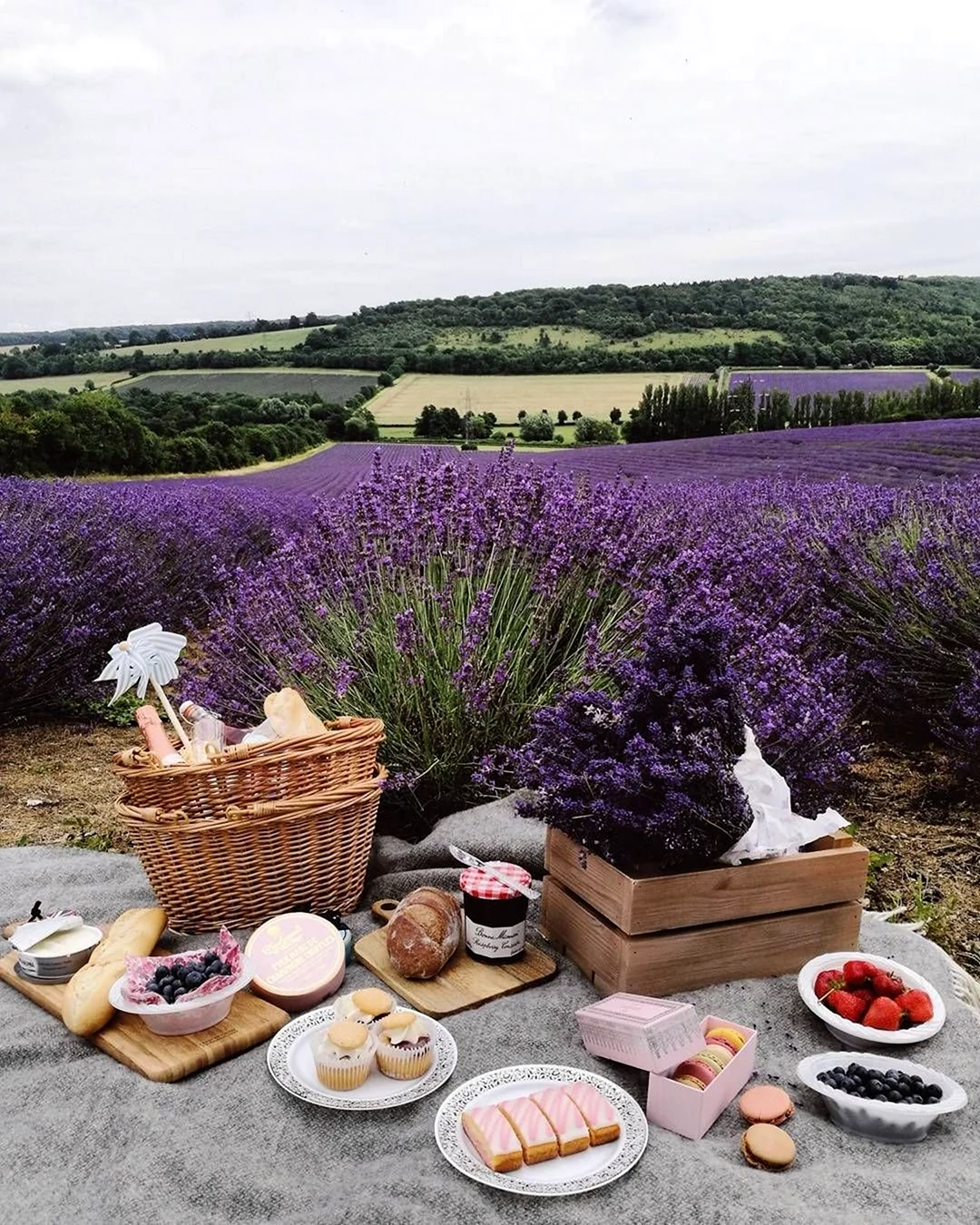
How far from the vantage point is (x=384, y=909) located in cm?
249

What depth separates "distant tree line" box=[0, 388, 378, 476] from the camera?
18.5 metres

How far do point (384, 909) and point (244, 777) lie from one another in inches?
21.0

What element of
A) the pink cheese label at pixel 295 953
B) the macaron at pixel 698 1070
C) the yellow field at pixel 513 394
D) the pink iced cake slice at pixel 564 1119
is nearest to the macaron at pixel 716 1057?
the macaron at pixel 698 1070

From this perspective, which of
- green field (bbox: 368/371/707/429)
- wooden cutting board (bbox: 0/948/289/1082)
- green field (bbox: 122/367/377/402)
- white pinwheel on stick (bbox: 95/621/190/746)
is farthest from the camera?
green field (bbox: 122/367/377/402)

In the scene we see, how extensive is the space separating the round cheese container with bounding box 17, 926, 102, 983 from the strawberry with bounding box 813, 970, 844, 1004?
1539 mm

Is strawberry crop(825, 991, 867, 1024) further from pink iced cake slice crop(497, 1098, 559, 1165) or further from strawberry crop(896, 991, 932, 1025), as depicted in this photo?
pink iced cake slice crop(497, 1098, 559, 1165)

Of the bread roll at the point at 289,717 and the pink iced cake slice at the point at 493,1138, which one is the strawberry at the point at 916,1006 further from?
the bread roll at the point at 289,717

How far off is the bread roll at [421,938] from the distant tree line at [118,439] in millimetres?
15958

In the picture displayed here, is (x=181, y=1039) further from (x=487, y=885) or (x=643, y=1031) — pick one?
(x=643, y=1031)

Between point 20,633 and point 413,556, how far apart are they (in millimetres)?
2012

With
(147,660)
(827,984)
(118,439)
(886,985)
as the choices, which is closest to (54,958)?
(147,660)

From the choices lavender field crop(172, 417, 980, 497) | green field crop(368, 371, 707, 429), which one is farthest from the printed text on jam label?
green field crop(368, 371, 707, 429)

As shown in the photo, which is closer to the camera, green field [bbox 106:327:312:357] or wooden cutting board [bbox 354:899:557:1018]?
wooden cutting board [bbox 354:899:557:1018]

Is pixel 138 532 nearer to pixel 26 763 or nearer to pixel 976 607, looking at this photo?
pixel 26 763
